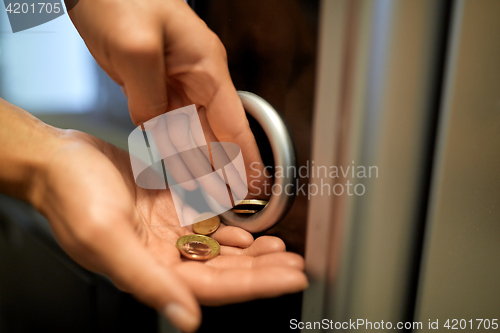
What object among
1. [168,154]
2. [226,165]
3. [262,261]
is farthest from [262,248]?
[168,154]

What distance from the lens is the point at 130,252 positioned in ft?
0.83

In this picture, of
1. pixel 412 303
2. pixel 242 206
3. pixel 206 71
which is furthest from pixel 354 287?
pixel 206 71

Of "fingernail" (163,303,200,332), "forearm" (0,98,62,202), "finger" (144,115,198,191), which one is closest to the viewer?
"fingernail" (163,303,200,332)

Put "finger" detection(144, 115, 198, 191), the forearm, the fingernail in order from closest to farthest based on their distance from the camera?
1. the fingernail
2. the forearm
3. "finger" detection(144, 115, 198, 191)

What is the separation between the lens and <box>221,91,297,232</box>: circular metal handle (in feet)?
1.06

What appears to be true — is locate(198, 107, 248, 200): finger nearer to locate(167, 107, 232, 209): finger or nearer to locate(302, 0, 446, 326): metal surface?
locate(167, 107, 232, 209): finger

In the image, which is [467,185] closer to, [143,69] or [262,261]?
[262,261]

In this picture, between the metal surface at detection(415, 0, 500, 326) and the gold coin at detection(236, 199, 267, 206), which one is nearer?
the metal surface at detection(415, 0, 500, 326)

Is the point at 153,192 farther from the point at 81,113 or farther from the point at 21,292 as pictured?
the point at 21,292

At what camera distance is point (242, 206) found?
0.42 meters

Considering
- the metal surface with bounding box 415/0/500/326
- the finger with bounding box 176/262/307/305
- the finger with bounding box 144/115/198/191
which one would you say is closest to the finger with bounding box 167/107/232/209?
the finger with bounding box 144/115/198/191

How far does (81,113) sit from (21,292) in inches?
16.1

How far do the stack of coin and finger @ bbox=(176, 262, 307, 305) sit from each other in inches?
2.4

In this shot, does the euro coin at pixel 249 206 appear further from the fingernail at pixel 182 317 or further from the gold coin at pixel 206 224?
the fingernail at pixel 182 317
